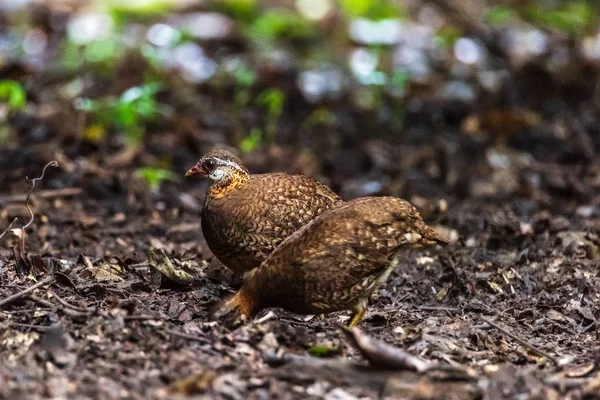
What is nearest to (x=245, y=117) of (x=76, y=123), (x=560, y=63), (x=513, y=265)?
(x=76, y=123)

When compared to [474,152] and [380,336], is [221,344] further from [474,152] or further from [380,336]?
[474,152]

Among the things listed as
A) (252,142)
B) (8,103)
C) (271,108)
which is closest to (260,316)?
(252,142)

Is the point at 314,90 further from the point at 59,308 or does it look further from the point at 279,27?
the point at 59,308

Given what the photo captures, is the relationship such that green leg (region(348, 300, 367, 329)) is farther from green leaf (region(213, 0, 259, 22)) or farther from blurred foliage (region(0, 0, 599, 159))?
green leaf (region(213, 0, 259, 22))

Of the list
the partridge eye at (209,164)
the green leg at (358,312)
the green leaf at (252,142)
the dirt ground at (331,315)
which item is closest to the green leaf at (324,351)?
the dirt ground at (331,315)

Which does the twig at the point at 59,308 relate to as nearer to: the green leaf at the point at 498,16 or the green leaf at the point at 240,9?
the green leaf at the point at 498,16

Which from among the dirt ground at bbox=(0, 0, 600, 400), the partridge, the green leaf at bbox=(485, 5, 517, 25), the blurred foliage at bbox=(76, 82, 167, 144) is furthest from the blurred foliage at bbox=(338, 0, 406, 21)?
the partridge

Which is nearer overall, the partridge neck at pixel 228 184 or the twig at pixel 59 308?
the twig at pixel 59 308
